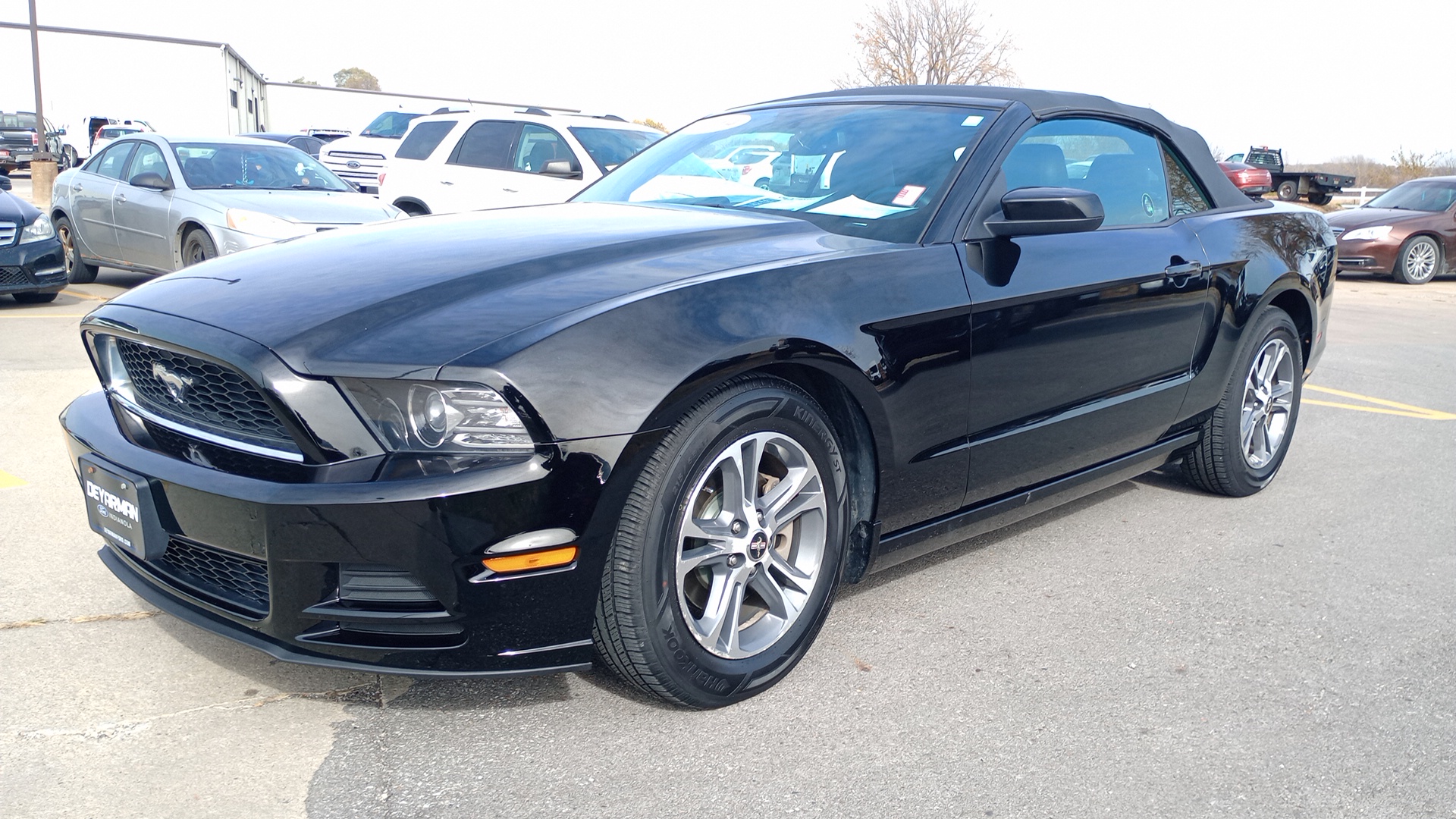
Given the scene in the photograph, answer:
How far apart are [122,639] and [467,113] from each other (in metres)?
8.61

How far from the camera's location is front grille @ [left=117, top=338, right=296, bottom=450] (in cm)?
242

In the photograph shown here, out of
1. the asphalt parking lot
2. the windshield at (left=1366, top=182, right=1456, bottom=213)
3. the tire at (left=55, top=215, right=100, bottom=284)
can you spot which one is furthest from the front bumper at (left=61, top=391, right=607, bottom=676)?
the windshield at (left=1366, top=182, right=1456, bottom=213)

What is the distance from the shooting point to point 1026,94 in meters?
3.72

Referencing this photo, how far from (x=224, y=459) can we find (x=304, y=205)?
6665mm

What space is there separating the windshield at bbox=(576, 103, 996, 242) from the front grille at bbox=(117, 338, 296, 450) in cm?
162

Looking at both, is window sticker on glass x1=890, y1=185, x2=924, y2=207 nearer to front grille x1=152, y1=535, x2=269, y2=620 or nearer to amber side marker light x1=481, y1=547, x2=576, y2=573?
amber side marker light x1=481, y1=547, x2=576, y2=573

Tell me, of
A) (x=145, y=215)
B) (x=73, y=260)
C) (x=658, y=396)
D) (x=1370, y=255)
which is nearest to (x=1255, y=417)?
(x=658, y=396)

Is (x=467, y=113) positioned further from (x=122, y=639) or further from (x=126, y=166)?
(x=122, y=639)

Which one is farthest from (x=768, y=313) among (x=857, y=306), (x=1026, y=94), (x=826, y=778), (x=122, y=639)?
(x=122, y=639)

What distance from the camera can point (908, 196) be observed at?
335 centimetres

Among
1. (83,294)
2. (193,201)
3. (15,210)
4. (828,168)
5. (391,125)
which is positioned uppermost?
(391,125)

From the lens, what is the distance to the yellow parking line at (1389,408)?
650 centimetres

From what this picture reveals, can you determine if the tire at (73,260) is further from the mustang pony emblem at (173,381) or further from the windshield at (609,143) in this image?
the mustang pony emblem at (173,381)

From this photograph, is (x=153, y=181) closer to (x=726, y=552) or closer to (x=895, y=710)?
(x=726, y=552)
